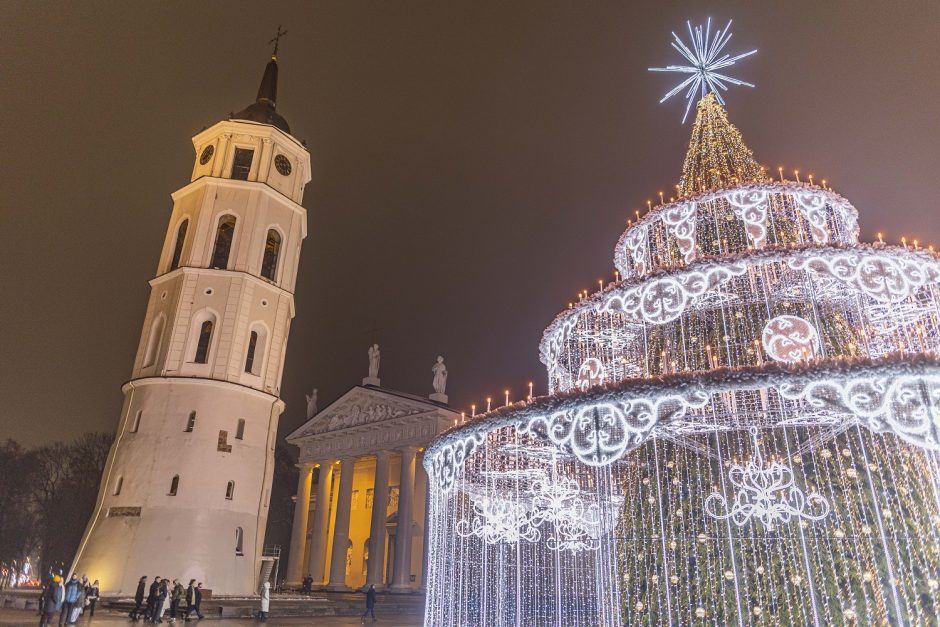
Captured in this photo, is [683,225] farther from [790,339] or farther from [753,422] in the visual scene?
[753,422]

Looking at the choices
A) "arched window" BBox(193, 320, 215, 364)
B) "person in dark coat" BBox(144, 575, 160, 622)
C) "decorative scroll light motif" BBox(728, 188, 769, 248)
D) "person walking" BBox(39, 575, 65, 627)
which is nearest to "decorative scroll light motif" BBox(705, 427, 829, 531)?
"decorative scroll light motif" BBox(728, 188, 769, 248)

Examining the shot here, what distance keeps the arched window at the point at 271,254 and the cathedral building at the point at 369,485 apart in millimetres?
16121

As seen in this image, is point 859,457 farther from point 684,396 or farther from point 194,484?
point 194,484

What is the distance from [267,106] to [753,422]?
3120 cm

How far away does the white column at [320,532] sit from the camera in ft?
138

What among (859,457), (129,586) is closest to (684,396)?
(859,457)

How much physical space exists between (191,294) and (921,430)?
86.0ft

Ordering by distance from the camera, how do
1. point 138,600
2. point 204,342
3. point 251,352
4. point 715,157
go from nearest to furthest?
point 715,157
point 138,600
point 204,342
point 251,352

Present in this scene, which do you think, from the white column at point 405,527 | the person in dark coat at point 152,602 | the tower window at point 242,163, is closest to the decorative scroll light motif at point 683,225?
the person in dark coat at point 152,602

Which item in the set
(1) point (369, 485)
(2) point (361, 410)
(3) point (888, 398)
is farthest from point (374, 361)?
(3) point (888, 398)

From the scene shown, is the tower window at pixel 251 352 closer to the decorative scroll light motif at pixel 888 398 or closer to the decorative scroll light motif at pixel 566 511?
the decorative scroll light motif at pixel 566 511

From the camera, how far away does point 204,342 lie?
26.4 meters

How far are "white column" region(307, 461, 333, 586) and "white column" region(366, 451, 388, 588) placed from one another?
361 centimetres

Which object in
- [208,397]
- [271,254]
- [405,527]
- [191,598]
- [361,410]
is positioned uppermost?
[271,254]
